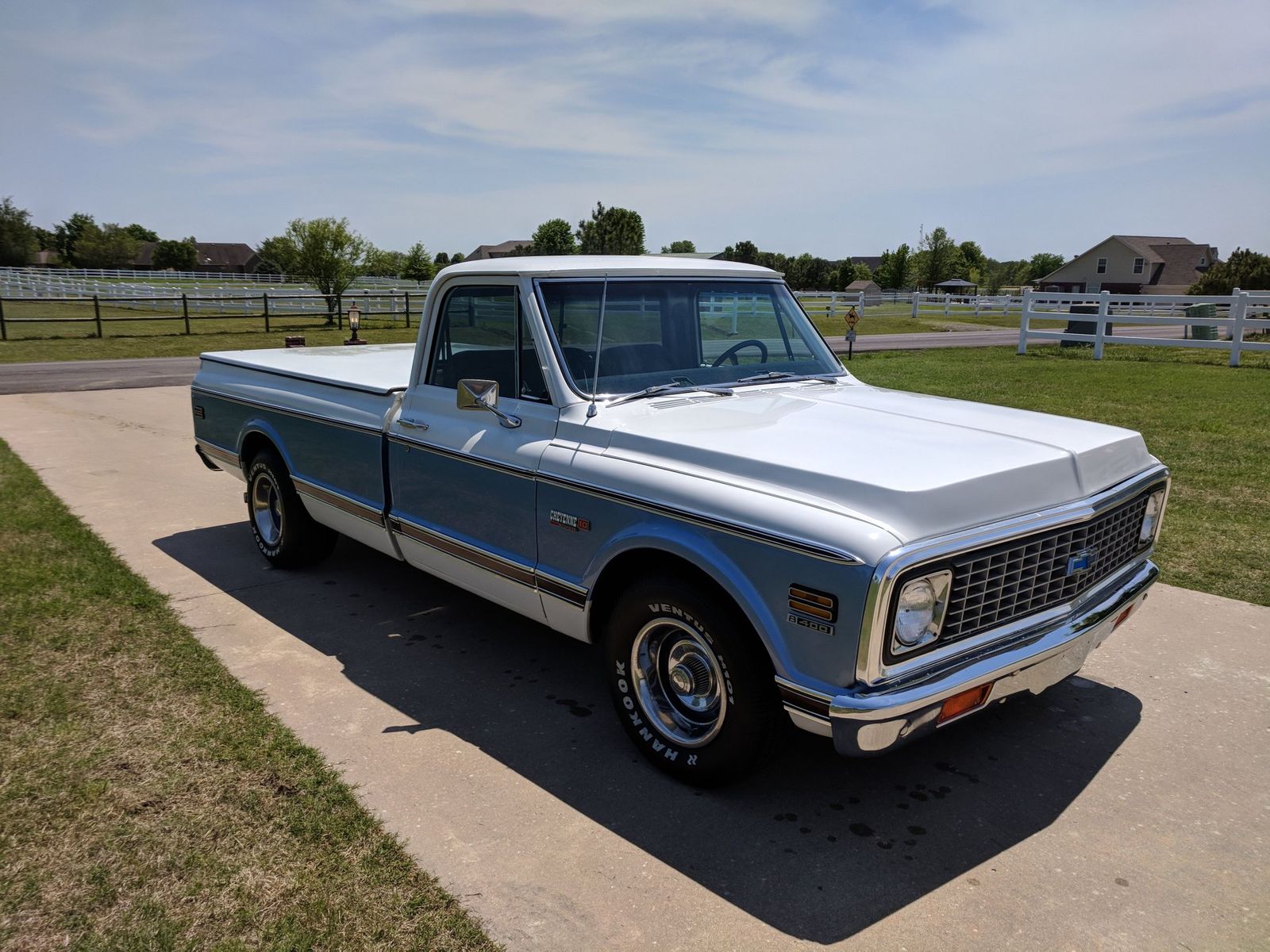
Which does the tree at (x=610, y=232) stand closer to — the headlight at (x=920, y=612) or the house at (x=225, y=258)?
the headlight at (x=920, y=612)

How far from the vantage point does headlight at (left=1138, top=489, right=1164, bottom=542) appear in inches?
155

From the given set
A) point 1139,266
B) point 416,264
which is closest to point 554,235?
point 416,264

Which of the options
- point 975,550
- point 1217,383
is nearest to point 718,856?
point 975,550

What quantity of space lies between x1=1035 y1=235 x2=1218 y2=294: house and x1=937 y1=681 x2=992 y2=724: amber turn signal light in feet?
244

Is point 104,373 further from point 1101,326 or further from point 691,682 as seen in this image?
point 1101,326

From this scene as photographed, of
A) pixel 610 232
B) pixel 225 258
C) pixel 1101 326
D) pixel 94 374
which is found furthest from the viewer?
pixel 225 258

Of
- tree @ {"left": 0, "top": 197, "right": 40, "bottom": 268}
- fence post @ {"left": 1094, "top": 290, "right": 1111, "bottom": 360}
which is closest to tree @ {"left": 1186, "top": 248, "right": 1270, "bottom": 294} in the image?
fence post @ {"left": 1094, "top": 290, "right": 1111, "bottom": 360}

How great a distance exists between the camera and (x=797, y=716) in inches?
115

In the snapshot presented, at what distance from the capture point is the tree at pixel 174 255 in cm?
9831

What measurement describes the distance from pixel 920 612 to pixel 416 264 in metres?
92.8

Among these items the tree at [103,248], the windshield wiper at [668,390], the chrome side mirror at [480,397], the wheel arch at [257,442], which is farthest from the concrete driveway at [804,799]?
the tree at [103,248]

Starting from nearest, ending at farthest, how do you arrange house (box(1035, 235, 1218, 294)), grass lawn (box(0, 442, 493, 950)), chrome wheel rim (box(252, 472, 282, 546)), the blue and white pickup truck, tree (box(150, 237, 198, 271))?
grass lawn (box(0, 442, 493, 950)) → the blue and white pickup truck → chrome wheel rim (box(252, 472, 282, 546)) → house (box(1035, 235, 1218, 294)) → tree (box(150, 237, 198, 271))

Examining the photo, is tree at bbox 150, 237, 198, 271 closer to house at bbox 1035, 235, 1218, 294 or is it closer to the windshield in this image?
house at bbox 1035, 235, 1218, 294

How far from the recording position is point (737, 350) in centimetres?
458
